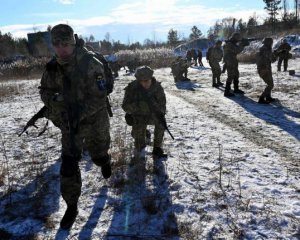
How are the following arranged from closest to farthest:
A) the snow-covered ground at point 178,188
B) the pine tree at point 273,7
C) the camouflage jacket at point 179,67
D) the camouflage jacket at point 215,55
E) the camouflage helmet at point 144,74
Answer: the snow-covered ground at point 178,188 < the camouflage helmet at point 144,74 < the camouflage jacket at point 215,55 < the camouflage jacket at point 179,67 < the pine tree at point 273,7

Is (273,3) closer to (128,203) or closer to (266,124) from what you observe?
(266,124)

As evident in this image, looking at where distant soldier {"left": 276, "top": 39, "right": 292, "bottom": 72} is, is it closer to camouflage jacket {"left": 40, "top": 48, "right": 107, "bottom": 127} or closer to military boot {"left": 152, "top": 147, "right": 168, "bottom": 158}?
military boot {"left": 152, "top": 147, "right": 168, "bottom": 158}

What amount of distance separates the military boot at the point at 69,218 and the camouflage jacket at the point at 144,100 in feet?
6.95

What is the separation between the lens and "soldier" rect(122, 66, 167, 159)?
5434mm

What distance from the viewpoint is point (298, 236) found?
346 cm

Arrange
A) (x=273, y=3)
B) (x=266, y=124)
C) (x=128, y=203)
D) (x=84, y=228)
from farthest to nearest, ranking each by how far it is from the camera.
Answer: (x=273, y=3)
(x=266, y=124)
(x=128, y=203)
(x=84, y=228)

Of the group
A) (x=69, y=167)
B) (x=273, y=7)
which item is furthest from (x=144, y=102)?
(x=273, y=7)

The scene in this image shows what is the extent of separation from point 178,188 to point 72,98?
6.23ft

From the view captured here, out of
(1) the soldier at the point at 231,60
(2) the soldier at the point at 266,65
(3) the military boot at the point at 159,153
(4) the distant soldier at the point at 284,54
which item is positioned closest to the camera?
(3) the military boot at the point at 159,153

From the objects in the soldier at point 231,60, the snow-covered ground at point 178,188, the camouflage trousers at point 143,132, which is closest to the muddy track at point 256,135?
the snow-covered ground at point 178,188

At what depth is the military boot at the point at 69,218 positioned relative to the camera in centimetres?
377

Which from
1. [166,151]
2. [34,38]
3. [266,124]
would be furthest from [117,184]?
[34,38]

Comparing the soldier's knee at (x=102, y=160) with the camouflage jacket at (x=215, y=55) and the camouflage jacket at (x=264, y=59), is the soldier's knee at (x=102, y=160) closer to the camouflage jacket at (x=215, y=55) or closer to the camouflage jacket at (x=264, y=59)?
the camouflage jacket at (x=264, y=59)

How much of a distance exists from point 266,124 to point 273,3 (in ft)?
204
